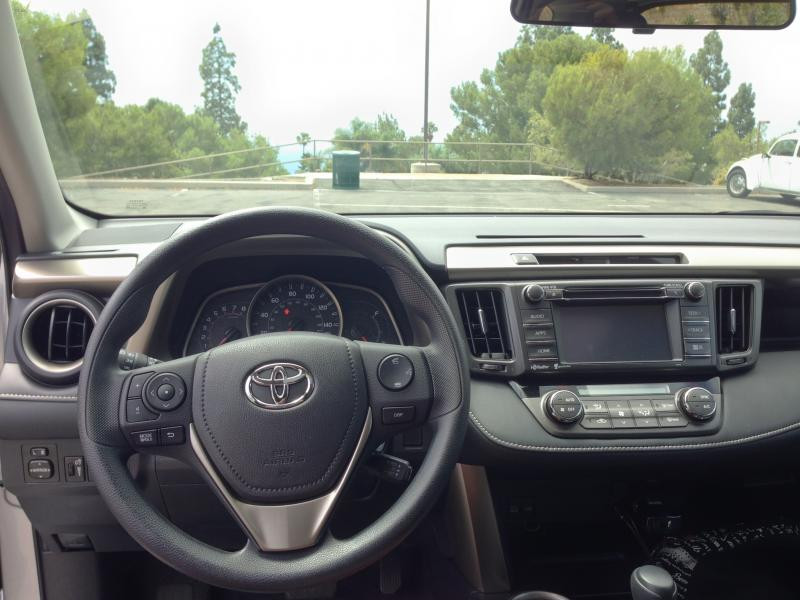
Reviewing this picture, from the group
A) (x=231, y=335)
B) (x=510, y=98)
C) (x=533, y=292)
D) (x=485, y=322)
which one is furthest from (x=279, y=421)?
(x=510, y=98)

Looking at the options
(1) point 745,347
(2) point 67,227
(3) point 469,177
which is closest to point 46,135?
(2) point 67,227

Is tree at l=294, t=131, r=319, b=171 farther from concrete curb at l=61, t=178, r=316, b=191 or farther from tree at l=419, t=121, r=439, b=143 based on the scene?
tree at l=419, t=121, r=439, b=143

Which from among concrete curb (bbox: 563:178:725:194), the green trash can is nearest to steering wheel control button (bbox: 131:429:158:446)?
the green trash can

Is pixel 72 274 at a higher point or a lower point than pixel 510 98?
lower

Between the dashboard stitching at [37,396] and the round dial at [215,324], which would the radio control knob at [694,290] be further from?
the dashboard stitching at [37,396]

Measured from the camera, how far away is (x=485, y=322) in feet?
7.53

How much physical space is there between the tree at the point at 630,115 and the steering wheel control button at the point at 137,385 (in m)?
1.84

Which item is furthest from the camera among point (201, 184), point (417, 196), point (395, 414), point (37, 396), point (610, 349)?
point (417, 196)

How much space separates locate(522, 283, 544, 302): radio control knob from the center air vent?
1234 mm

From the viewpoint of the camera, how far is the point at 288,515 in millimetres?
1605

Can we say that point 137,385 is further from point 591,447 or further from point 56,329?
point 591,447

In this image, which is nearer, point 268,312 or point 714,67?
point 268,312

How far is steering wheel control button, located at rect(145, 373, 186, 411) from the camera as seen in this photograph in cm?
167

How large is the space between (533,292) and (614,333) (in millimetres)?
298
